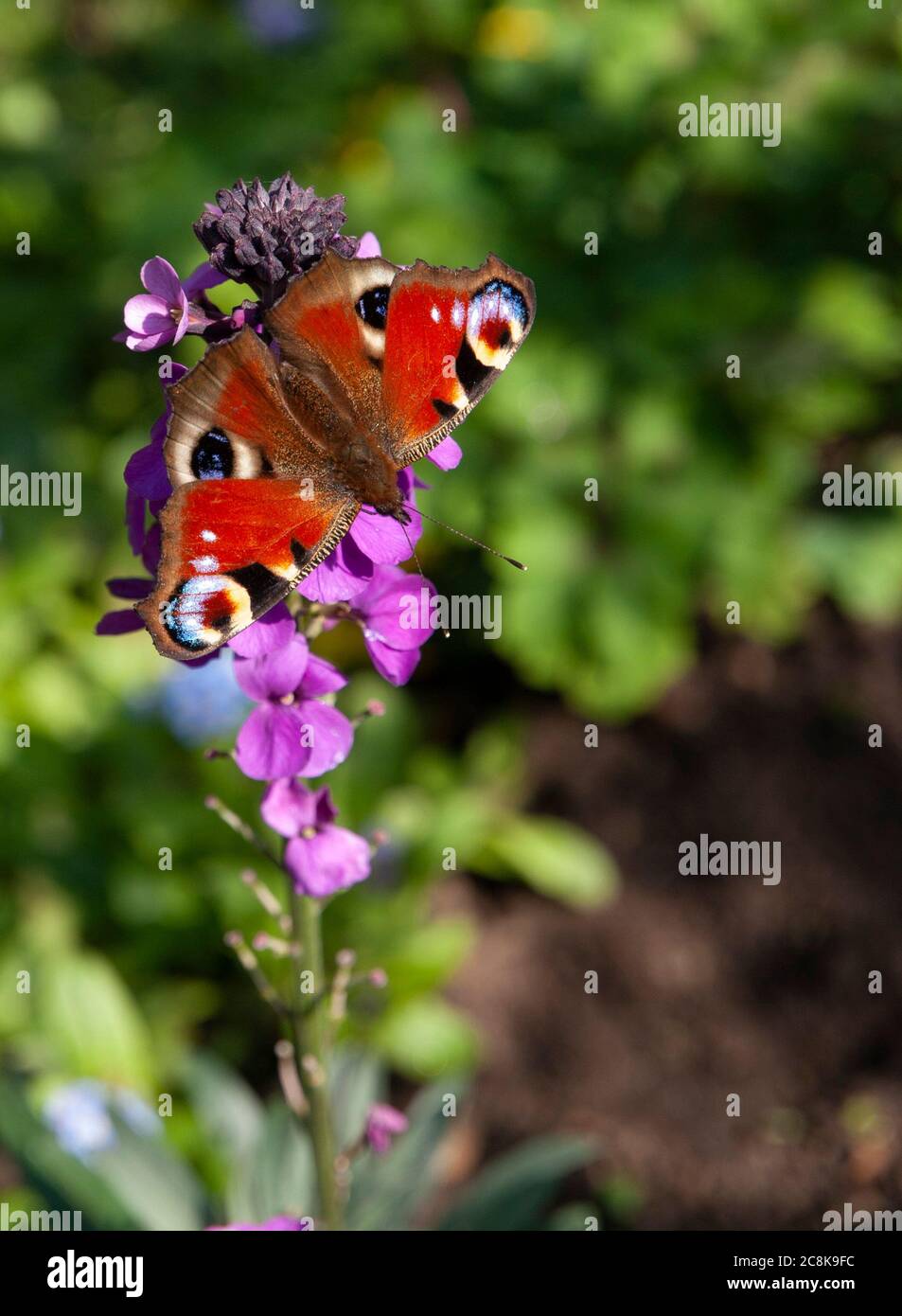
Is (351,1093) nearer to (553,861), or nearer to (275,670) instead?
(553,861)

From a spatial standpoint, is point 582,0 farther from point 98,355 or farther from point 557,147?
point 98,355

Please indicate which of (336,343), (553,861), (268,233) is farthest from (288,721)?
(553,861)

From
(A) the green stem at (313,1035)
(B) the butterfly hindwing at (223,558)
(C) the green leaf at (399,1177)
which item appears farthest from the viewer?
(C) the green leaf at (399,1177)

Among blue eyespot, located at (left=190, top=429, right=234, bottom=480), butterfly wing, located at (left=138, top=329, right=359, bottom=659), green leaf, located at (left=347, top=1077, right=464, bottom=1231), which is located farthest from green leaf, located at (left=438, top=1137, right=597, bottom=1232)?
blue eyespot, located at (left=190, top=429, right=234, bottom=480)

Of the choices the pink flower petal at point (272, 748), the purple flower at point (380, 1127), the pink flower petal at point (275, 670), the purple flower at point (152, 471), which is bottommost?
the purple flower at point (380, 1127)

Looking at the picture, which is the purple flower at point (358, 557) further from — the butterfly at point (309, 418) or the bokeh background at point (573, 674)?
the bokeh background at point (573, 674)

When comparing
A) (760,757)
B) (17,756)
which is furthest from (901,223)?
(17,756)

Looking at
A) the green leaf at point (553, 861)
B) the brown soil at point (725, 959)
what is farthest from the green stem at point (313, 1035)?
the green leaf at point (553, 861)

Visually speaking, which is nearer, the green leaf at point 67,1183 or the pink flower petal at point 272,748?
the pink flower petal at point 272,748
